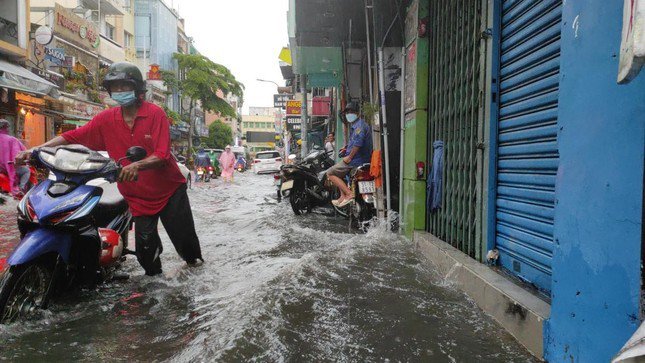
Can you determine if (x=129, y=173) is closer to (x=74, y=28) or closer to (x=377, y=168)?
(x=377, y=168)

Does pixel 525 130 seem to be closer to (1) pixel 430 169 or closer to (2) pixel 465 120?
(2) pixel 465 120

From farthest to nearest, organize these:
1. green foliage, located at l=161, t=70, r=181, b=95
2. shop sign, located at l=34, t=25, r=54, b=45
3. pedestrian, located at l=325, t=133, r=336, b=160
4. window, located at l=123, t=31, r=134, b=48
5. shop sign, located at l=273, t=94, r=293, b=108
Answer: green foliage, located at l=161, t=70, r=181, b=95, shop sign, located at l=273, t=94, r=293, b=108, window, located at l=123, t=31, r=134, b=48, shop sign, located at l=34, t=25, r=54, b=45, pedestrian, located at l=325, t=133, r=336, b=160

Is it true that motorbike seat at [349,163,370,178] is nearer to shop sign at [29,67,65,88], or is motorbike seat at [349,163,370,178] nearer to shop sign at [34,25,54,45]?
shop sign at [34,25,54,45]

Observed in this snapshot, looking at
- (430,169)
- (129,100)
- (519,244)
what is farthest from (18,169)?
(519,244)

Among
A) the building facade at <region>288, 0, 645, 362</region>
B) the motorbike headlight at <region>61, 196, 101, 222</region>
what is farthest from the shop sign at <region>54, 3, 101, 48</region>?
the motorbike headlight at <region>61, 196, 101, 222</region>

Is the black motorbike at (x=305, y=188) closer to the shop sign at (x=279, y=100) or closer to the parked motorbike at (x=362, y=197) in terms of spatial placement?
the parked motorbike at (x=362, y=197)

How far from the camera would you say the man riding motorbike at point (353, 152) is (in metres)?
7.23

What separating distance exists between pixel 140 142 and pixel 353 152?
4.13 m

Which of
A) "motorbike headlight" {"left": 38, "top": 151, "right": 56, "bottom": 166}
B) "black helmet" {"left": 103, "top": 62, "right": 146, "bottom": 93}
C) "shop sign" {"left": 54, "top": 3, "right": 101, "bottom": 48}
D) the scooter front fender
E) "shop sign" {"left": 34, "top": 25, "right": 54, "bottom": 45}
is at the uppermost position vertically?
"shop sign" {"left": 54, "top": 3, "right": 101, "bottom": 48}

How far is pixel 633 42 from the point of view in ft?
4.10

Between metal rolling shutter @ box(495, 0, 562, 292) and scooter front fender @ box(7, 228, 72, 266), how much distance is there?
2.95 meters

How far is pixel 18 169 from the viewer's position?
9.55 meters

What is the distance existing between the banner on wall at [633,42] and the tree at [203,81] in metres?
36.4

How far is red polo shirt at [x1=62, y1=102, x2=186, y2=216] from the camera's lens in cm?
357
